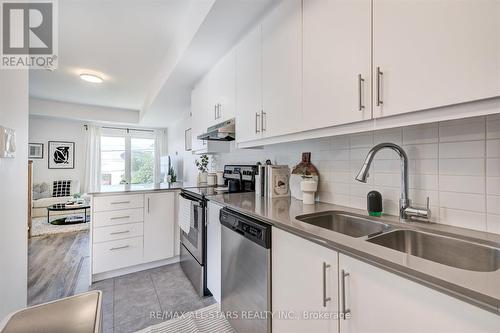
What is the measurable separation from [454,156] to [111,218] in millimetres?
2889

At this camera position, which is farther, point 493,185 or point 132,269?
point 132,269

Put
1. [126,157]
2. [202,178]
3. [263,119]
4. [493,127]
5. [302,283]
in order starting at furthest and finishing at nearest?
1. [126,157]
2. [202,178]
3. [263,119]
4. [302,283]
5. [493,127]

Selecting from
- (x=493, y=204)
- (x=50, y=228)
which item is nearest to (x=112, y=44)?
(x=493, y=204)

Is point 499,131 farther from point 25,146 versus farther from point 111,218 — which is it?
point 111,218

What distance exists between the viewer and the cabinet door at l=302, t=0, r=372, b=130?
980 millimetres

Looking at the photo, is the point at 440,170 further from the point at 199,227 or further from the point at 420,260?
the point at 199,227

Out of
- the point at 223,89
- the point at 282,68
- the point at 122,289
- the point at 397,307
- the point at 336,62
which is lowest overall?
the point at 122,289

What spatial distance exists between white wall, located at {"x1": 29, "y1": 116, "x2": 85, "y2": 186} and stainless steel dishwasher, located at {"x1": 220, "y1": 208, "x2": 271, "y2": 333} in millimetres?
6226

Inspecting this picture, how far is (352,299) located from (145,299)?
6.34ft

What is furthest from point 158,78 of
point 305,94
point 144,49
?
point 305,94

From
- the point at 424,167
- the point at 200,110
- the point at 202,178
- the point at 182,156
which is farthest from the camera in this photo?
the point at 182,156

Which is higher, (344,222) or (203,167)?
(203,167)

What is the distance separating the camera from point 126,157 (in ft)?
21.0

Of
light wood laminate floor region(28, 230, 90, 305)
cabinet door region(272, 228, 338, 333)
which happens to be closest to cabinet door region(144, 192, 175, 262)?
light wood laminate floor region(28, 230, 90, 305)
